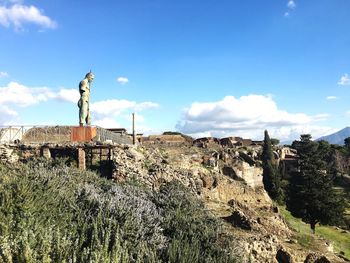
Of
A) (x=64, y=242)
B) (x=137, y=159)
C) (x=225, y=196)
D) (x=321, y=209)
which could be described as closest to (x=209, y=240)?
(x=64, y=242)

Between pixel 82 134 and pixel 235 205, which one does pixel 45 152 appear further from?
pixel 235 205

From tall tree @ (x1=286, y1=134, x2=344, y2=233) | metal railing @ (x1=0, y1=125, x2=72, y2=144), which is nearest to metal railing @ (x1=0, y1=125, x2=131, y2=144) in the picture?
metal railing @ (x1=0, y1=125, x2=72, y2=144)

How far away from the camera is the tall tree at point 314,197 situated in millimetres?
39688

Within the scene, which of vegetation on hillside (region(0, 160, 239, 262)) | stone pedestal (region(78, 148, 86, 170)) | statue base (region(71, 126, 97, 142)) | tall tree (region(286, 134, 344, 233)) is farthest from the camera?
tall tree (region(286, 134, 344, 233))

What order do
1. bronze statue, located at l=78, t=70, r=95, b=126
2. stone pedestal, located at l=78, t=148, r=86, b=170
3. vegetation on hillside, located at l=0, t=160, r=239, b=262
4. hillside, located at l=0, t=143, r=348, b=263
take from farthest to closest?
bronze statue, located at l=78, t=70, r=95, b=126
stone pedestal, located at l=78, t=148, r=86, b=170
hillside, located at l=0, t=143, r=348, b=263
vegetation on hillside, located at l=0, t=160, r=239, b=262

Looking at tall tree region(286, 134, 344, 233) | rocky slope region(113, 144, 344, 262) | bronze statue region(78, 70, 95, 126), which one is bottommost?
tall tree region(286, 134, 344, 233)

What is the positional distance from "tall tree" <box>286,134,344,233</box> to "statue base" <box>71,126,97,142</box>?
27.9m

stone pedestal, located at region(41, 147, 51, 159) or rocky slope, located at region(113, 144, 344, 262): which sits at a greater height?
stone pedestal, located at region(41, 147, 51, 159)

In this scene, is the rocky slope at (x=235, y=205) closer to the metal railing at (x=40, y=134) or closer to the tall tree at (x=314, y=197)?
the metal railing at (x=40, y=134)

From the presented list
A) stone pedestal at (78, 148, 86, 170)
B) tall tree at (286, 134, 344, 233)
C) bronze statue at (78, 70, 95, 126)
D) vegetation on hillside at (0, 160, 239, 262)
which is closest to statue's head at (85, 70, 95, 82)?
bronze statue at (78, 70, 95, 126)

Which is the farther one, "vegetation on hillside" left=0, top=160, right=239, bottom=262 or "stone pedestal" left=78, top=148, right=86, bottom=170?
"stone pedestal" left=78, top=148, right=86, bottom=170

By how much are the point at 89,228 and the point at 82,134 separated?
12.0m

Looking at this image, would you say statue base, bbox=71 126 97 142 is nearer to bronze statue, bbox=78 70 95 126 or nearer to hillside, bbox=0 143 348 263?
bronze statue, bbox=78 70 95 126

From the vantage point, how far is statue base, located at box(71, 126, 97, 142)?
1934 cm
